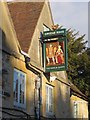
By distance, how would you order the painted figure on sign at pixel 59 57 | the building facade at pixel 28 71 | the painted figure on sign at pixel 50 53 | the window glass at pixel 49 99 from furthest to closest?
the window glass at pixel 49 99 → the painted figure on sign at pixel 50 53 → the painted figure on sign at pixel 59 57 → the building facade at pixel 28 71

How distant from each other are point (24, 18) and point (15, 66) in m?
4.96

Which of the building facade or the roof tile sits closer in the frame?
the building facade

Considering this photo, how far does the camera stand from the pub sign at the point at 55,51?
27.2 m

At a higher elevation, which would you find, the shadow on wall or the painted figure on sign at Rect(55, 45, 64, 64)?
the painted figure on sign at Rect(55, 45, 64, 64)

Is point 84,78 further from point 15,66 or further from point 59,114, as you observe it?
point 15,66

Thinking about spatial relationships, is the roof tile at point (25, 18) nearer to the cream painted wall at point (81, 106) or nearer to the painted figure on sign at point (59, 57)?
the painted figure on sign at point (59, 57)

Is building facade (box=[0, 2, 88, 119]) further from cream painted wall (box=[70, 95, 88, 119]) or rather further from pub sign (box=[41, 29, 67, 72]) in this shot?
cream painted wall (box=[70, 95, 88, 119])

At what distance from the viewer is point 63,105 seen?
1230 inches

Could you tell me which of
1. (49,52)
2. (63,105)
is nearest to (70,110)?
(63,105)

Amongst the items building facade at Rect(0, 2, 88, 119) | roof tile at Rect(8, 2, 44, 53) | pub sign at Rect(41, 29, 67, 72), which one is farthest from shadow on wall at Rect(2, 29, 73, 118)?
roof tile at Rect(8, 2, 44, 53)

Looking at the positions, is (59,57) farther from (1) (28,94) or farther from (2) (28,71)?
(1) (28,94)

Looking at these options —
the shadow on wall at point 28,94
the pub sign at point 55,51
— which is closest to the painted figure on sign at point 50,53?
the pub sign at point 55,51

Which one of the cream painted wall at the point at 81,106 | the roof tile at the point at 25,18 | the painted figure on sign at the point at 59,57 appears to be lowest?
the cream painted wall at the point at 81,106

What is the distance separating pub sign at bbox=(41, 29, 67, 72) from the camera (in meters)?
27.2
